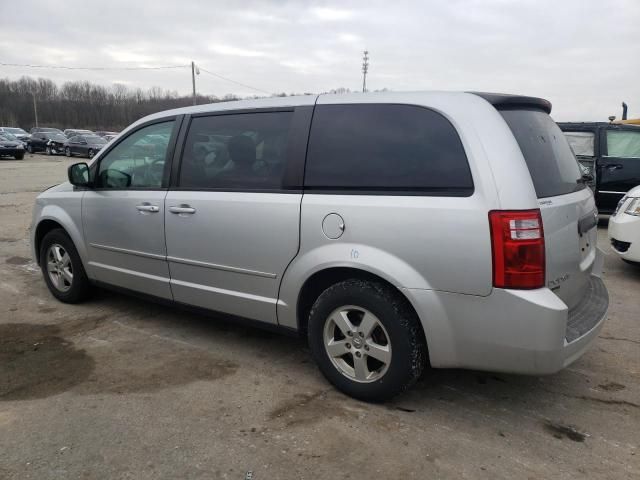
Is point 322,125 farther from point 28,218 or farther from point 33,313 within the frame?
point 28,218

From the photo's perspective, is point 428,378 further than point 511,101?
Yes

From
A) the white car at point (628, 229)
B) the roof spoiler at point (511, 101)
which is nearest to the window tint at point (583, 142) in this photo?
the white car at point (628, 229)

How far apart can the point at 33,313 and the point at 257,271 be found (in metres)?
2.50

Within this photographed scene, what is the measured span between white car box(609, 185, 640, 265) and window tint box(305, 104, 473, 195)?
3.99 meters

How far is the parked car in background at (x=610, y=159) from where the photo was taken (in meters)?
9.04

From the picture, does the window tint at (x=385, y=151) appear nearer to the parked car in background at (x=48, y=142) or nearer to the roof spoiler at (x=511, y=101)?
the roof spoiler at (x=511, y=101)

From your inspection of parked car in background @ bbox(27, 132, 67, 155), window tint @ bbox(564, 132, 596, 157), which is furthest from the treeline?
window tint @ bbox(564, 132, 596, 157)

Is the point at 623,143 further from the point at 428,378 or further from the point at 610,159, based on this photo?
the point at 428,378

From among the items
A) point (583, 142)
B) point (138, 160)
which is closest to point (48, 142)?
point (583, 142)

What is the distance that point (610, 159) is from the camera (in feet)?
30.0

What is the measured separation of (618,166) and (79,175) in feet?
28.0

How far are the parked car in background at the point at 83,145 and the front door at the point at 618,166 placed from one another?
2928 centimetres

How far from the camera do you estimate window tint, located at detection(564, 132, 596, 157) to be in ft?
30.7

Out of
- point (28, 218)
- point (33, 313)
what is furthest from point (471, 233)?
point (28, 218)
